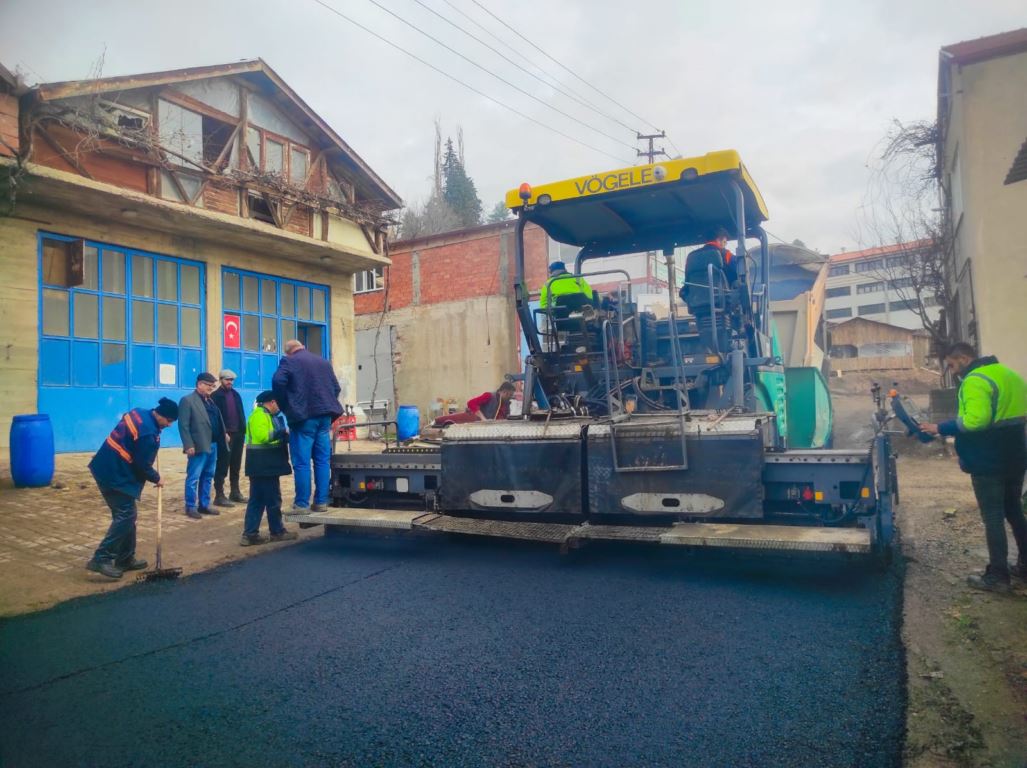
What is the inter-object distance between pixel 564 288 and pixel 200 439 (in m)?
4.21

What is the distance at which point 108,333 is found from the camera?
36.1ft

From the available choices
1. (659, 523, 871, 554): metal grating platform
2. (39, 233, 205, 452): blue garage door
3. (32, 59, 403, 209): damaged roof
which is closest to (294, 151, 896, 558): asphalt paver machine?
(659, 523, 871, 554): metal grating platform

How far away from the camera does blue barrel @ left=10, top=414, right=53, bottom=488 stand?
323 inches

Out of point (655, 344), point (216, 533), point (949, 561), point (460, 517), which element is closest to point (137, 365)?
point (216, 533)

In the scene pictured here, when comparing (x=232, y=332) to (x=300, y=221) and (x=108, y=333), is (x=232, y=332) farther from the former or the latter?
(x=300, y=221)

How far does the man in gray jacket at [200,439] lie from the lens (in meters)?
7.22

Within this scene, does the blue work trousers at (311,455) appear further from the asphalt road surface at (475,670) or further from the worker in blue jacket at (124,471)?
the asphalt road surface at (475,670)

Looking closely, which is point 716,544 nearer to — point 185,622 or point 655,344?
point 655,344

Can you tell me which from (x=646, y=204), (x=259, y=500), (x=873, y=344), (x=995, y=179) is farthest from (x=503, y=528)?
(x=873, y=344)

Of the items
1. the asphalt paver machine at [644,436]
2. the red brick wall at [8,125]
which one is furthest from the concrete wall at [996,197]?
the red brick wall at [8,125]

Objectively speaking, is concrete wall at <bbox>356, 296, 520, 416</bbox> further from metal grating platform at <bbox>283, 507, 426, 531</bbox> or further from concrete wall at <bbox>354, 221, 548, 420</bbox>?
metal grating platform at <bbox>283, 507, 426, 531</bbox>

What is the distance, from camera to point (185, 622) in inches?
160

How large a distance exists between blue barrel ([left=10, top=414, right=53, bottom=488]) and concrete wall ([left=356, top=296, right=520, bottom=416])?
500 inches

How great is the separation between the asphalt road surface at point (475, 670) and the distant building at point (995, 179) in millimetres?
7844
